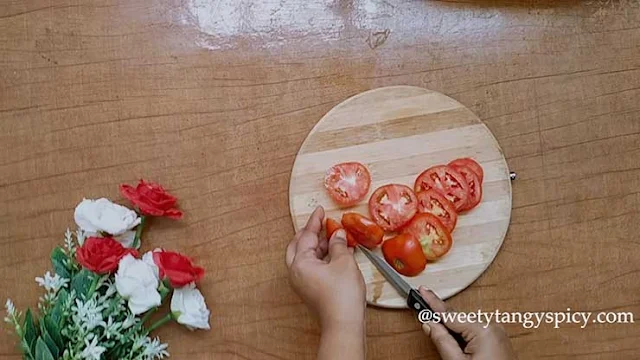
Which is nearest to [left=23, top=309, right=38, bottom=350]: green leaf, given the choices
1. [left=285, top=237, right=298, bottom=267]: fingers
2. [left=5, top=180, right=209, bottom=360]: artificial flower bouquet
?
[left=5, top=180, right=209, bottom=360]: artificial flower bouquet

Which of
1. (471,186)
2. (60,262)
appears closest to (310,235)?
(471,186)

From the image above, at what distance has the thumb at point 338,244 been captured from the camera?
89cm

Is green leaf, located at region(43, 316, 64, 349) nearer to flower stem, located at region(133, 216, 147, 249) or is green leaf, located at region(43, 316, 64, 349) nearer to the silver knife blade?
flower stem, located at region(133, 216, 147, 249)

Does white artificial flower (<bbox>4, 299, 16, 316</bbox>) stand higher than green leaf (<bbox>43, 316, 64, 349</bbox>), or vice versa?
white artificial flower (<bbox>4, 299, 16, 316</bbox>)

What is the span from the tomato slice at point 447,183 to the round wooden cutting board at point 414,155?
0.02m

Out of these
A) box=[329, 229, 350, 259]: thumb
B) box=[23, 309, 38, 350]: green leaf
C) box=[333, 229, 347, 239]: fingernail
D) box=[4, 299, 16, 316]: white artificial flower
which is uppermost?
box=[333, 229, 347, 239]: fingernail

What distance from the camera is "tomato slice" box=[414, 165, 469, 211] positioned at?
3.08 feet

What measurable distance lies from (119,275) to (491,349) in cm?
47

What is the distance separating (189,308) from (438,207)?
1.13ft

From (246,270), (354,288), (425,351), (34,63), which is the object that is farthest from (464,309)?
(34,63)

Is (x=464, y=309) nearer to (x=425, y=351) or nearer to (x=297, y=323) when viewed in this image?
(x=425, y=351)

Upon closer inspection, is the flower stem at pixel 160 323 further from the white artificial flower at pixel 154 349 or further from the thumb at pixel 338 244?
the thumb at pixel 338 244

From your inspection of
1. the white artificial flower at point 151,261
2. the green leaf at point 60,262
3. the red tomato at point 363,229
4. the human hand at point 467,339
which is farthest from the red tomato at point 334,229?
the green leaf at point 60,262

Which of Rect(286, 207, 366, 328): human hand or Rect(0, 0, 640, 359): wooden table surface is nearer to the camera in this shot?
Rect(286, 207, 366, 328): human hand
